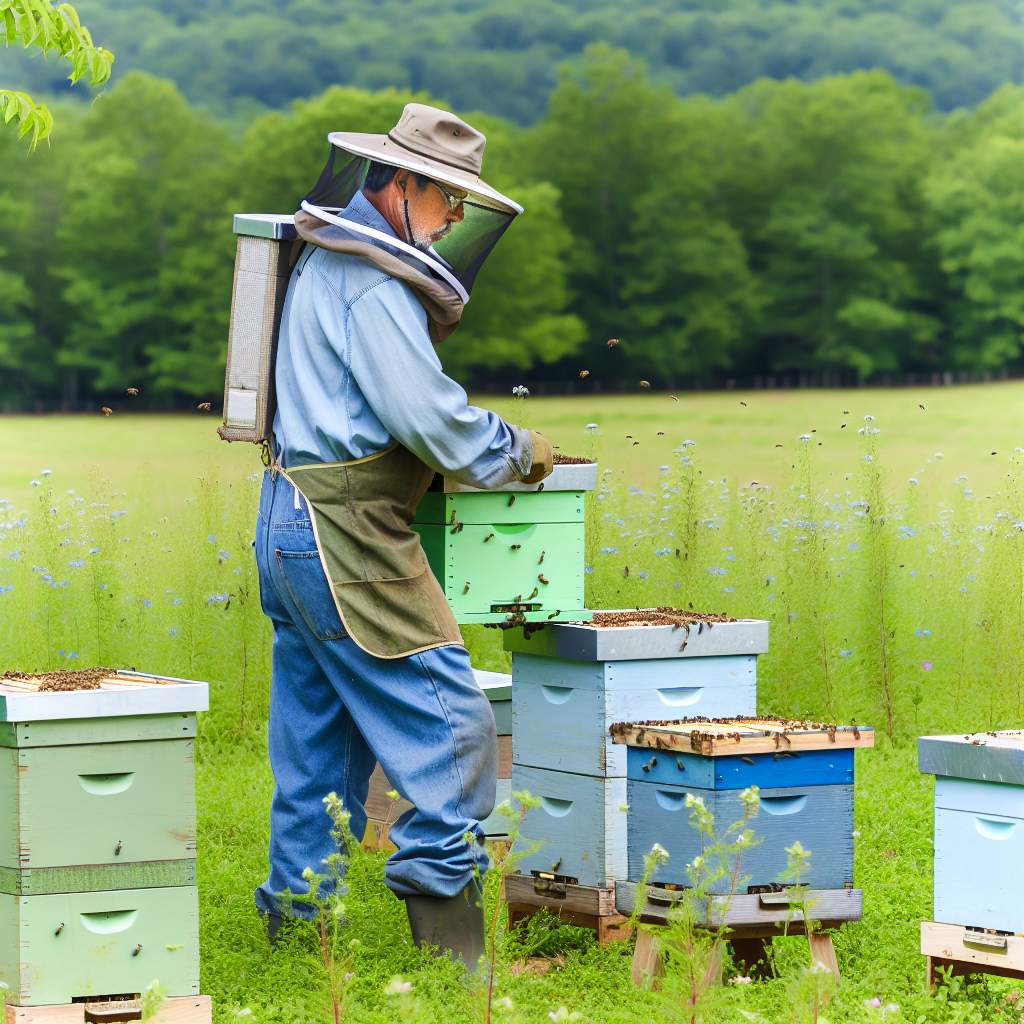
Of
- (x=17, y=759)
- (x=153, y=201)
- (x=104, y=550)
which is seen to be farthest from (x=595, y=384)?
(x=17, y=759)

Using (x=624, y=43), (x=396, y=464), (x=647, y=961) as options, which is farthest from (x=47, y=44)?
(x=624, y=43)

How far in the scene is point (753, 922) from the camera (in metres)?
3.55

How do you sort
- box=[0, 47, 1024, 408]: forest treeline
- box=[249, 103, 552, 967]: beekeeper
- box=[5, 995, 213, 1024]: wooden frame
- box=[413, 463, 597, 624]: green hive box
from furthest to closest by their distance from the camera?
box=[0, 47, 1024, 408]: forest treeline → box=[413, 463, 597, 624]: green hive box → box=[249, 103, 552, 967]: beekeeper → box=[5, 995, 213, 1024]: wooden frame

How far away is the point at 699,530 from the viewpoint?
7.08 m

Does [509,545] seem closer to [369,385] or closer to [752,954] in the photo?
[369,385]

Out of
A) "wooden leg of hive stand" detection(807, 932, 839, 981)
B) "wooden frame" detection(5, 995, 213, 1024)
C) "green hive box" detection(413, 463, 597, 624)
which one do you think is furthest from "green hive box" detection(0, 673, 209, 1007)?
"wooden leg of hive stand" detection(807, 932, 839, 981)

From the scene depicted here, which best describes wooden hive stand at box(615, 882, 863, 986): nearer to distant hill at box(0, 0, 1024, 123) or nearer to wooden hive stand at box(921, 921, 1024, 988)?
wooden hive stand at box(921, 921, 1024, 988)

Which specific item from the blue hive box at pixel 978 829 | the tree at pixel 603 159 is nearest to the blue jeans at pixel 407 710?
the blue hive box at pixel 978 829

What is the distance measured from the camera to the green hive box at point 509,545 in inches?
157

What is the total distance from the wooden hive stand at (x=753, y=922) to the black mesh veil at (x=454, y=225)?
153cm

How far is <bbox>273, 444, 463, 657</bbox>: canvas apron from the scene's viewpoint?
11.9ft

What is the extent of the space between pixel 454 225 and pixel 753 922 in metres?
1.79

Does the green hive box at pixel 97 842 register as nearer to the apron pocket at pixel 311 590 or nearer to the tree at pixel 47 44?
the apron pocket at pixel 311 590

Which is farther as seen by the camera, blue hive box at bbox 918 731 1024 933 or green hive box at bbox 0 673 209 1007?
blue hive box at bbox 918 731 1024 933
